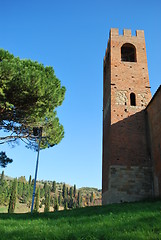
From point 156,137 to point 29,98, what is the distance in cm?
784

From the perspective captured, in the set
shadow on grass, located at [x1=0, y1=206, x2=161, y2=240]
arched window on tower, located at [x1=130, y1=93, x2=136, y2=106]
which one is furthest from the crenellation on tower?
shadow on grass, located at [x1=0, y1=206, x2=161, y2=240]

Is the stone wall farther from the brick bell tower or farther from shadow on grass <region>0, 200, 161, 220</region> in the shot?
shadow on grass <region>0, 200, 161, 220</region>

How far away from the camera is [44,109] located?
41.2 feet

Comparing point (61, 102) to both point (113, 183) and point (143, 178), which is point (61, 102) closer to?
point (113, 183)

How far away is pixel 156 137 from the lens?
1266 centimetres

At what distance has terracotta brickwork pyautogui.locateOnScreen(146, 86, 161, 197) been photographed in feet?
39.7

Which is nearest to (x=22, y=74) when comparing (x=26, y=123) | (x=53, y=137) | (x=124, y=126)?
(x=26, y=123)

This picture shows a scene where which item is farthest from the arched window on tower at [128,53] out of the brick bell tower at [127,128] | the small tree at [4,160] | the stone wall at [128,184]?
the small tree at [4,160]

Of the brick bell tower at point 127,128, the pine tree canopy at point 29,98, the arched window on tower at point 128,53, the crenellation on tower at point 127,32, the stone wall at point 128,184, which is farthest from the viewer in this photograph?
the arched window on tower at point 128,53

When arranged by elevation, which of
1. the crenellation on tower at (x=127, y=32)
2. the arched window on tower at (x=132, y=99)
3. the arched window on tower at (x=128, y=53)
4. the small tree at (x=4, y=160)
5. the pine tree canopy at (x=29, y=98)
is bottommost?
the small tree at (x=4, y=160)

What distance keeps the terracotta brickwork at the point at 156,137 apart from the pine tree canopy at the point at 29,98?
19.3 feet

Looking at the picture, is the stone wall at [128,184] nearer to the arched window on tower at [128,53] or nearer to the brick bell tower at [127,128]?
the brick bell tower at [127,128]

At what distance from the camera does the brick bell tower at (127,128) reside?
12.7 metres

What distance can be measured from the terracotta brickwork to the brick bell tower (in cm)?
54
